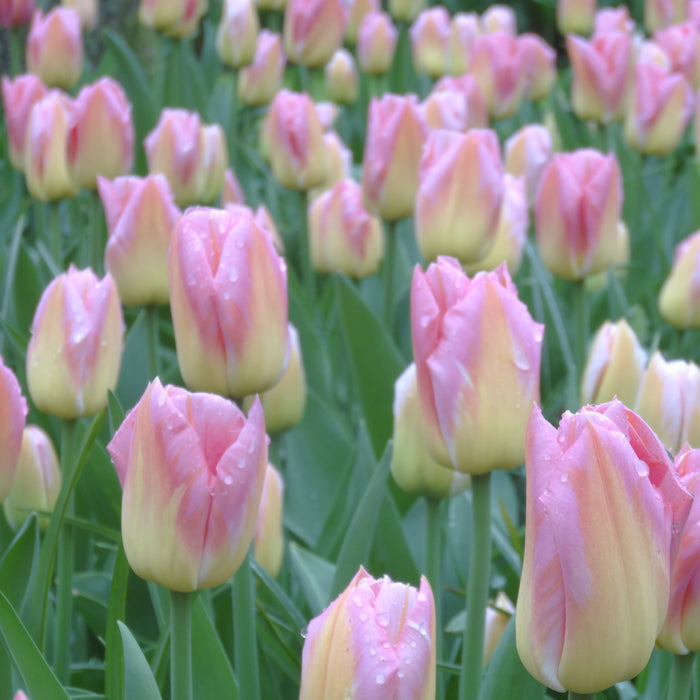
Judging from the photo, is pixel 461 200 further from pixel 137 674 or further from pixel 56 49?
pixel 56 49

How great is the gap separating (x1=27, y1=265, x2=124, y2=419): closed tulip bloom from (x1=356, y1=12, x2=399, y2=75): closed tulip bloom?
6.84 ft

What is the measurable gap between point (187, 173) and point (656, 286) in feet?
3.15

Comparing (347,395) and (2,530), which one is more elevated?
(2,530)

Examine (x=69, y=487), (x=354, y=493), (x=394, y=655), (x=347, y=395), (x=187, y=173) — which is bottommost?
(x=347, y=395)

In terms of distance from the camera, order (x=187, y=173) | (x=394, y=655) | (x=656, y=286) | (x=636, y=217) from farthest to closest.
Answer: (x=636, y=217)
(x=656, y=286)
(x=187, y=173)
(x=394, y=655)

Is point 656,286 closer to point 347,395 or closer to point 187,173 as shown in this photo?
point 347,395

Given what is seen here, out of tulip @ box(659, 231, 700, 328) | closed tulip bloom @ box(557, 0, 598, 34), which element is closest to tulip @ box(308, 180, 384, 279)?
tulip @ box(659, 231, 700, 328)

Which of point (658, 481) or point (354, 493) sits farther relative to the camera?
point (354, 493)

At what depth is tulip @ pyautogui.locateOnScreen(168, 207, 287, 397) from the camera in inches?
33.7

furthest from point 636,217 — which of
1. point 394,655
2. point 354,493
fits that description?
point 394,655

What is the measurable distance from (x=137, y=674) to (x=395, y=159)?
Answer: 106 centimetres

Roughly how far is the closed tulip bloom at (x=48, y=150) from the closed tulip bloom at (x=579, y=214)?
0.78 meters

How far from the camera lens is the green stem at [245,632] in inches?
35.9

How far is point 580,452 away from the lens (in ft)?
1.83
